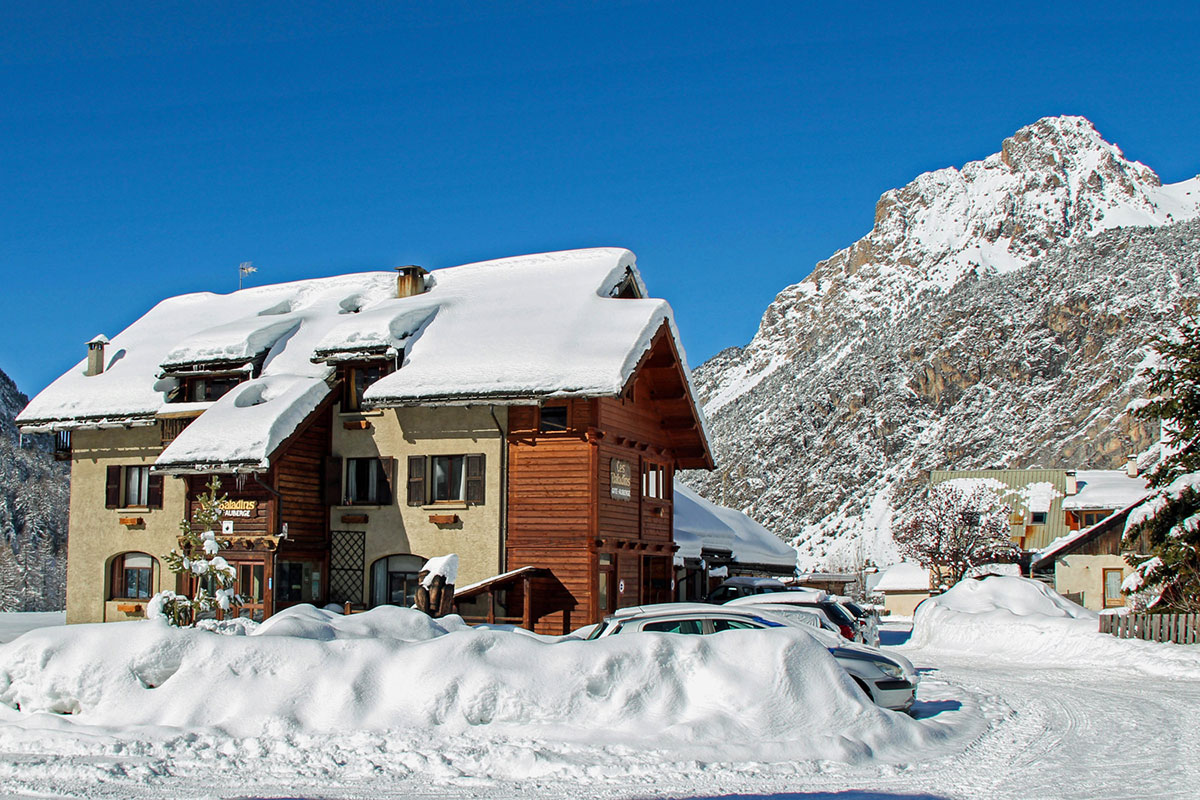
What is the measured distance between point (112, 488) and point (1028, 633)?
83.0ft

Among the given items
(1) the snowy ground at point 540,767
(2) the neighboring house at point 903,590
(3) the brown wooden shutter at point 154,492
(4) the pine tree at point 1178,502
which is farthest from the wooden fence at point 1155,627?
(2) the neighboring house at point 903,590

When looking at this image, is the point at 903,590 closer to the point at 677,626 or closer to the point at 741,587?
the point at 741,587

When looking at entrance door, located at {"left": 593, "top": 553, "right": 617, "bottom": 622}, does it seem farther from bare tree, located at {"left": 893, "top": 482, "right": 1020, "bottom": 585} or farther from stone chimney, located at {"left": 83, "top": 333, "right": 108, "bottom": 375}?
bare tree, located at {"left": 893, "top": 482, "right": 1020, "bottom": 585}

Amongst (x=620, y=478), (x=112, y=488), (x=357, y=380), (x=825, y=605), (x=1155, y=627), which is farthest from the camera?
(x=112, y=488)

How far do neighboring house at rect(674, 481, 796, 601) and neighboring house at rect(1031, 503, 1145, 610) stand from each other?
12363 mm

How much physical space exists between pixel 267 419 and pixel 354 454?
2.88 metres

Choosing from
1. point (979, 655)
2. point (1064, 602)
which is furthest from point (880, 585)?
point (979, 655)

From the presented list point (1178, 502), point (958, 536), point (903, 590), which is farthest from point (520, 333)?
point (903, 590)

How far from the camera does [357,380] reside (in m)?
30.8

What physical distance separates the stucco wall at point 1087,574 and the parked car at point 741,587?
18456mm

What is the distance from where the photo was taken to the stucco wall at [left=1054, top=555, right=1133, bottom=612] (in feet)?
166

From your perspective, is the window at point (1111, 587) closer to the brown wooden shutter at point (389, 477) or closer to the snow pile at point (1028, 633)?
the snow pile at point (1028, 633)

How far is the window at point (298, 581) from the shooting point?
2948 cm

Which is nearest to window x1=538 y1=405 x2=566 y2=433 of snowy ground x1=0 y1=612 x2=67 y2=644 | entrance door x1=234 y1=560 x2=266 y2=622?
entrance door x1=234 y1=560 x2=266 y2=622
